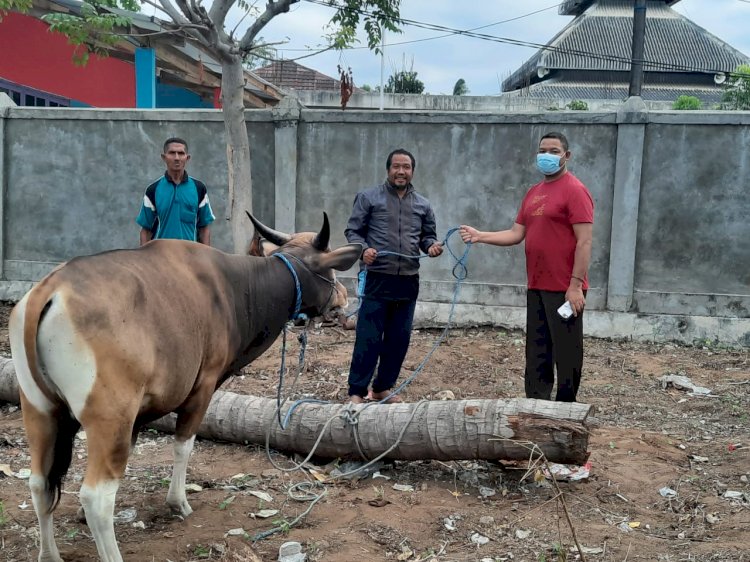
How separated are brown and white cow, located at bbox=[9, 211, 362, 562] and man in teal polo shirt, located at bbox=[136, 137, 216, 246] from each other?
1990 millimetres

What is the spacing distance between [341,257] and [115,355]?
169 centimetres

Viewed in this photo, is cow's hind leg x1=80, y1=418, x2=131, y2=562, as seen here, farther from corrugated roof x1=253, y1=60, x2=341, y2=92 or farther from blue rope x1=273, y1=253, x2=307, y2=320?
corrugated roof x1=253, y1=60, x2=341, y2=92

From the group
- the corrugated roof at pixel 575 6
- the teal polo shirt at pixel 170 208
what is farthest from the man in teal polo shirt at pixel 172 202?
the corrugated roof at pixel 575 6

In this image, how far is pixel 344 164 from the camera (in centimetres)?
1001

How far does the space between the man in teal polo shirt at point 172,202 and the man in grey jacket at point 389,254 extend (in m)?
1.33

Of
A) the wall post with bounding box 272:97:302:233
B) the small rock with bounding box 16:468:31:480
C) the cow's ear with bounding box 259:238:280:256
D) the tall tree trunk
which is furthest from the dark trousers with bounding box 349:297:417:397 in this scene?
the wall post with bounding box 272:97:302:233

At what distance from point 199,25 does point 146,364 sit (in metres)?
6.17

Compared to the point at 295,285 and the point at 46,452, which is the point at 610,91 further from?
the point at 46,452

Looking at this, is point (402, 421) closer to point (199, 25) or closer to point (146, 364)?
point (146, 364)

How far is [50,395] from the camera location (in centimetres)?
336

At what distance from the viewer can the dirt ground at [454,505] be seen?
3.94 m

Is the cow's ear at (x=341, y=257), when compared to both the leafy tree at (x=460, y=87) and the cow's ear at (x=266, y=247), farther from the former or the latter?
the leafy tree at (x=460, y=87)

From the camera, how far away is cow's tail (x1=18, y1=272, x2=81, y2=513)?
3.21 metres

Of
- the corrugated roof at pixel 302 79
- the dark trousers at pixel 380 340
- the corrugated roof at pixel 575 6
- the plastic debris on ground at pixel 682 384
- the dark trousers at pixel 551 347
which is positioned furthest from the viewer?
the corrugated roof at pixel 575 6
